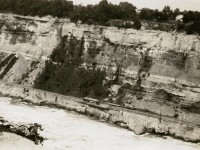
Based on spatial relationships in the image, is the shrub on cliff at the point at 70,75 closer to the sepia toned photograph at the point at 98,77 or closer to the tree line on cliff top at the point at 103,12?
the sepia toned photograph at the point at 98,77

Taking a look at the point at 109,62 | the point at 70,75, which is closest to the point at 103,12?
the point at 109,62

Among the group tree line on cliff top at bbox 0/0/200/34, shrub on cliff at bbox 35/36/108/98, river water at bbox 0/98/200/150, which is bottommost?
river water at bbox 0/98/200/150

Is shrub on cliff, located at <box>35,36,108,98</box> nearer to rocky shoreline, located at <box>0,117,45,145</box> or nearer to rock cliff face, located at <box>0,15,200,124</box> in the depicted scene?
rock cliff face, located at <box>0,15,200,124</box>

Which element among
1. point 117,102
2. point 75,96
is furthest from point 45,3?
point 117,102

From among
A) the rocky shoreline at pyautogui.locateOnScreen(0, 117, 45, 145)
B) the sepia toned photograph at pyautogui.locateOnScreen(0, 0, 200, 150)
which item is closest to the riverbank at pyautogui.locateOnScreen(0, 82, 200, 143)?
the sepia toned photograph at pyautogui.locateOnScreen(0, 0, 200, 150)

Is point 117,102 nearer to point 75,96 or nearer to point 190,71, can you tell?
point 75,96

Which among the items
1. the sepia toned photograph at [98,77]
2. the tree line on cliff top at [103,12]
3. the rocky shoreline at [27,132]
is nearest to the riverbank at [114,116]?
the sepia toned photograph at [98,77]
